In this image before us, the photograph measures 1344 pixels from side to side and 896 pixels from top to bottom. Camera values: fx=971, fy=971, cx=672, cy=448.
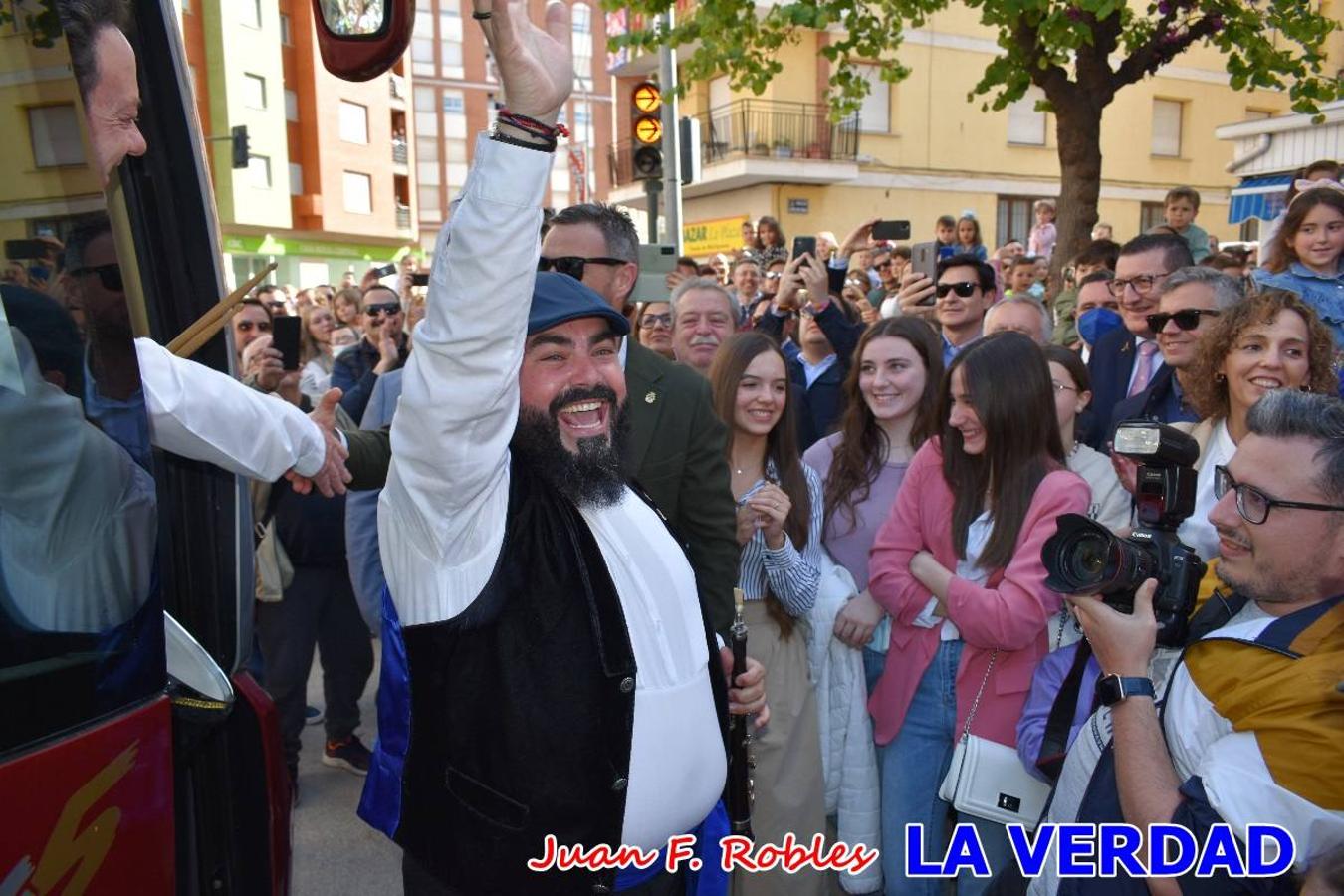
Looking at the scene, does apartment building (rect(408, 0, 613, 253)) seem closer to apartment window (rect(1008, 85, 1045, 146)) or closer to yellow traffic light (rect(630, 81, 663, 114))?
apartment window (rect(1008, 85, 1045, 146))

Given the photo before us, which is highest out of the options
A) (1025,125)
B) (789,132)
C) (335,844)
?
(1025,125)

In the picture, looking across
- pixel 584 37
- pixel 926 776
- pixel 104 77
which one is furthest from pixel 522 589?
pixel 584 37

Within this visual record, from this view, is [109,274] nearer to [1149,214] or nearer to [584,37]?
[1149,214]

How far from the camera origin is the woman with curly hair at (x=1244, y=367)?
3043mm

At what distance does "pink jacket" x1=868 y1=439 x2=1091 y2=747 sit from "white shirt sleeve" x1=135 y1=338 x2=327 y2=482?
2.06 meters

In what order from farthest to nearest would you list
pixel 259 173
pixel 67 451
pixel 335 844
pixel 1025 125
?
pixel 259 173 → pixel 1025 125 → pixel 335 844 → pixel 67 451

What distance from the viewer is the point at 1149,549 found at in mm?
2260

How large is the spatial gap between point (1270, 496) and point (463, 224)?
1.79m

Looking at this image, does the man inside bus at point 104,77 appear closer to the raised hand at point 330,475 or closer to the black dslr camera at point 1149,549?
the raised hand at point 330,475

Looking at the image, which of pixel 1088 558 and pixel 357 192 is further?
pixel 357 192

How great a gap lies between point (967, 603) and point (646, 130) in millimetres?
6874

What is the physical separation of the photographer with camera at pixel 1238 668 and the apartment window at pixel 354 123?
39255 mm

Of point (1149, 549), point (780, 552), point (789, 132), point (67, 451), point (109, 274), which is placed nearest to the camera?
point (67, 451)

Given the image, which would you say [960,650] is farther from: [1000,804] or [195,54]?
[195,54]
